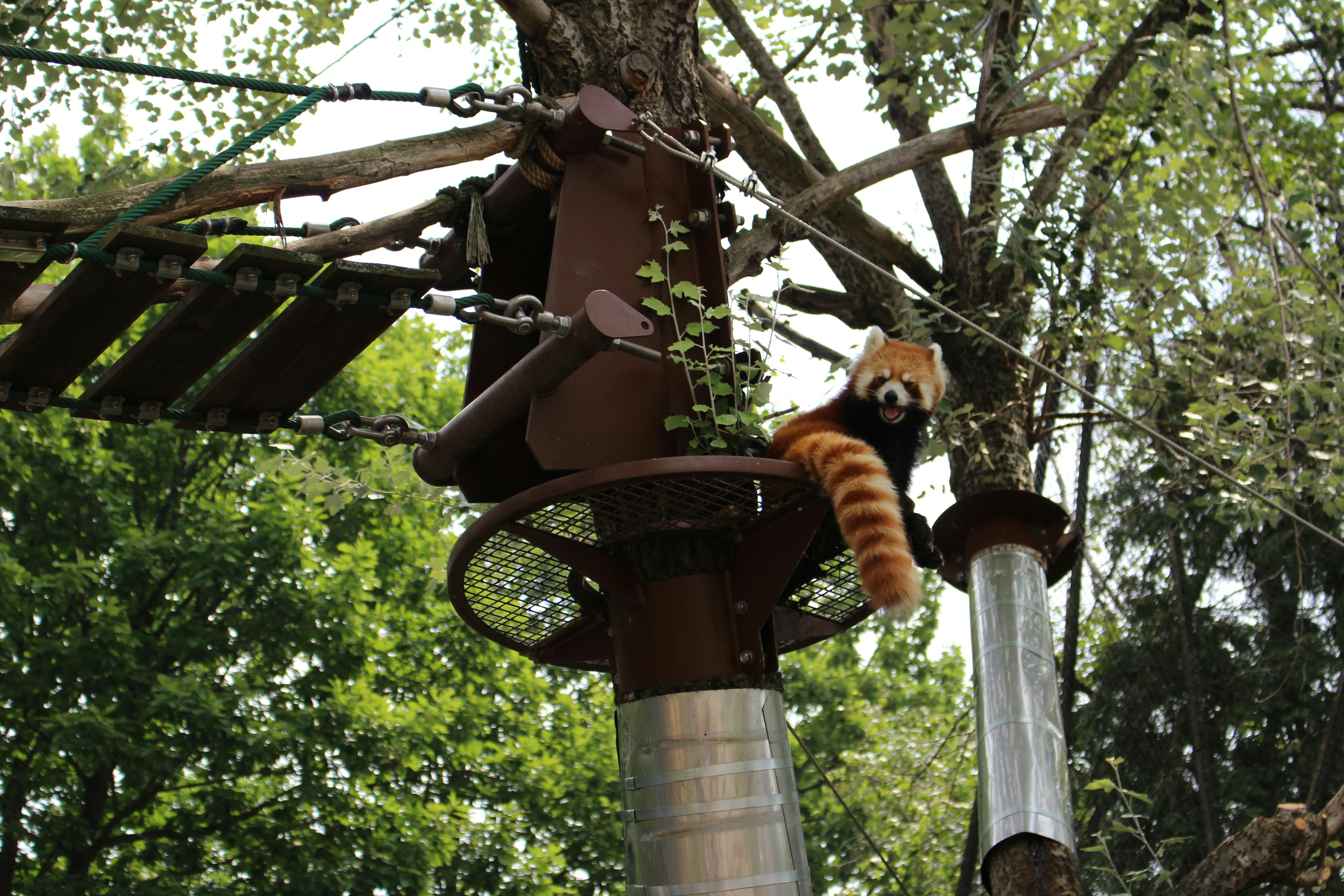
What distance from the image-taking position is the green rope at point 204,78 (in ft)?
7.38

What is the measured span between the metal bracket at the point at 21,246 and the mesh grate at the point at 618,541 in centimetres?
102

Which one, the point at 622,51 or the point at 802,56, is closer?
the point at 622,51

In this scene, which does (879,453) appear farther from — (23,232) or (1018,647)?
(23,232)

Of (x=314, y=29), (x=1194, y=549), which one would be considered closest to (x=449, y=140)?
(x=314, y=29)

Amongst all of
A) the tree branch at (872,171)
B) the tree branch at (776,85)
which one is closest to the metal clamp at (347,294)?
the tree branch at (872,171)

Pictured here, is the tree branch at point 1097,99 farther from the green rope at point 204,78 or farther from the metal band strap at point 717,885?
the metal band strap at point 717,885

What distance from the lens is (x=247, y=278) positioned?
216 centimetres

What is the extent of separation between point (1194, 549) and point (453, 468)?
6442 mm

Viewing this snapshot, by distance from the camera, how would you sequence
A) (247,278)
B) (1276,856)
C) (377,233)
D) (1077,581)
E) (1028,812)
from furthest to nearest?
(1077,581) < (1028,812) < (1276,856) < (377,233) < (247,278)

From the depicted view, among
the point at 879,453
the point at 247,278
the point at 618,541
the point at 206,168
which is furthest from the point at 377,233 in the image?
the point at 879,453

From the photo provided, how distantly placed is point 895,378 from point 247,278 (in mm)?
1932

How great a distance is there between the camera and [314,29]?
689 cm

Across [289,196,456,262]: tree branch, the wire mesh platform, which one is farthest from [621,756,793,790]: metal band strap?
[289,196,456,262]: tree branch

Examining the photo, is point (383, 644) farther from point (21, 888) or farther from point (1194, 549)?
point (1194, 549)
